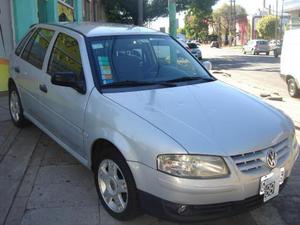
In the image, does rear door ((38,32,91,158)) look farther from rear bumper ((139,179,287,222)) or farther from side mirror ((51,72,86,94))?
rear bumper ((139,179,287,222))

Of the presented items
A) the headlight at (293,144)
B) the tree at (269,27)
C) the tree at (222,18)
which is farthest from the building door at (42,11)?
the tree at (222,18)

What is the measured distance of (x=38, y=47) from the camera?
19.9ft

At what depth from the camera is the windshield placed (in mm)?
4680

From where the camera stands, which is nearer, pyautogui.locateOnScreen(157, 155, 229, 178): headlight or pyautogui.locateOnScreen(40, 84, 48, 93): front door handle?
pyautogui.locateOnScreen(157, 155, 229, 178): headlight

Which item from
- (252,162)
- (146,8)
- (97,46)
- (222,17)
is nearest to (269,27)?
(222,17)

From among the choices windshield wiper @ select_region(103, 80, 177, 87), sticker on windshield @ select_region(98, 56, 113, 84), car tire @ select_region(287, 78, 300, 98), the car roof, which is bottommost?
car tire @ select_region(287, 78, 300, 98)

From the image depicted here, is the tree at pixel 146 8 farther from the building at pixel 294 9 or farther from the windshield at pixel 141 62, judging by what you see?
the windshield at pixel 141 62

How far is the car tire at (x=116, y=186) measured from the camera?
12.6 feet

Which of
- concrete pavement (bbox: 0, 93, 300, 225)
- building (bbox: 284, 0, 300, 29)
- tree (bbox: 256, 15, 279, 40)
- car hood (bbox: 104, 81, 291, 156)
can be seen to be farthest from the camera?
tree (bbox: 256, 15, 279, 40)

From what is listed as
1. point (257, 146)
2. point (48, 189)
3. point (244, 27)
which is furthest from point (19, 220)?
point (244, 27)

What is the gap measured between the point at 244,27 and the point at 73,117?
310ft

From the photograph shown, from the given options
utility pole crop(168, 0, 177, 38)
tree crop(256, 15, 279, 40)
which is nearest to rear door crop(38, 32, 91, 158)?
utility pole crop(168, 0, 177, 38)

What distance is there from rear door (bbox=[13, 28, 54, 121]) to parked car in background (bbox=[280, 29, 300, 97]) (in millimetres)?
8321

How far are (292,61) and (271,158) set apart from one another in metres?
9.77
